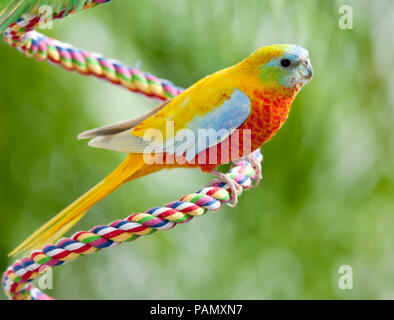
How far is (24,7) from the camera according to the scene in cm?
77

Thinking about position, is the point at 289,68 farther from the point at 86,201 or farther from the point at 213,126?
the point at 86,201

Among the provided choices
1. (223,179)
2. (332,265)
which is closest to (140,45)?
(223,179)

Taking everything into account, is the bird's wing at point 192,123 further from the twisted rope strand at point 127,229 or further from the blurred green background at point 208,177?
the blurred green background at point 208,177

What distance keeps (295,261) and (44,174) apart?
862 mm

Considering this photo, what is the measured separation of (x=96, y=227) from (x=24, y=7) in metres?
0.37

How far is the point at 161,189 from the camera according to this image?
1.61 meters

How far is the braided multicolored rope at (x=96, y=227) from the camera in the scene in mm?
796

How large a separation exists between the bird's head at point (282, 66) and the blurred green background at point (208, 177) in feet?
2.09

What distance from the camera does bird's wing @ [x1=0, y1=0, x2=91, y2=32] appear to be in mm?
758

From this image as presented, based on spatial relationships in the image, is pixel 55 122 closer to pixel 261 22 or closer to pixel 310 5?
pixel 261 22

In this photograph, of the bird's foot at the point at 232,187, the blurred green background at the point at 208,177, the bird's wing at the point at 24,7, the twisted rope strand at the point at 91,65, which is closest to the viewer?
the bird's wing at the point at 24,7

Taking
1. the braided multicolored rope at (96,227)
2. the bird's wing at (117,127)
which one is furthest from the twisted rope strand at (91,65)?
the bird's wing at (117,127)

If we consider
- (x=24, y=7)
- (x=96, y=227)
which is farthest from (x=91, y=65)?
(x=96, y=227)

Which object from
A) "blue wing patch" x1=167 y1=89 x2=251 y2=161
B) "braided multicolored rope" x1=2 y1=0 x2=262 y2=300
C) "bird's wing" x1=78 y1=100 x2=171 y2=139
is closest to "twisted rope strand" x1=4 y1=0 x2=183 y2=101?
"braided multicolored rope" x1=2 y1=0 x2=262 y2=300
